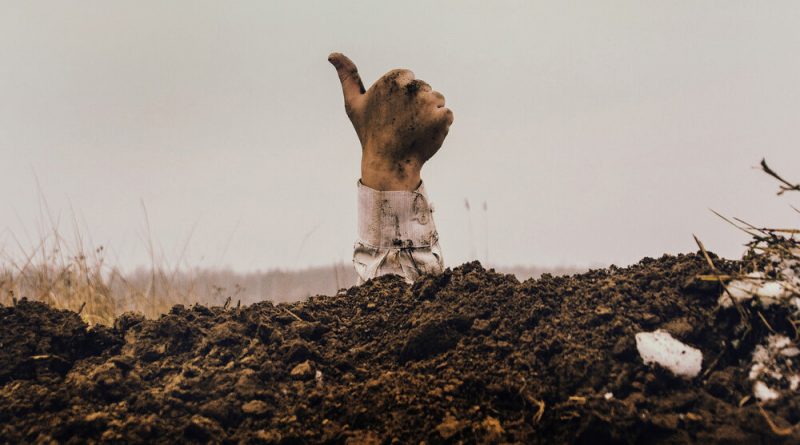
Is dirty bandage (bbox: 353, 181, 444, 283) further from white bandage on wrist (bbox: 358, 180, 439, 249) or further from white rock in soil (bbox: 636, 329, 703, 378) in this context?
white rock in soil (bbox: 636, 329, 703, 378)

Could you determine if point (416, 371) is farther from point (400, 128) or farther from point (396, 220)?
point (400, 128)

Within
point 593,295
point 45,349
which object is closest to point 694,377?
point 593,295

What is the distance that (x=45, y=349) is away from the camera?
2852mm

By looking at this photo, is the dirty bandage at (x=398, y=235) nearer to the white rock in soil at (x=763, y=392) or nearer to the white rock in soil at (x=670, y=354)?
the white rock in soil at (x=670, y=354)

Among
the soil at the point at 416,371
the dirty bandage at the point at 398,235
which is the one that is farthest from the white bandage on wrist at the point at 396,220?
the soil at the point at 416,371

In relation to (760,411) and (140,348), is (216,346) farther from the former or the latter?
(760,411)

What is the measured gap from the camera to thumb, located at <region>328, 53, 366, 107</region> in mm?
4504

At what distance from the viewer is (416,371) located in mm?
2580

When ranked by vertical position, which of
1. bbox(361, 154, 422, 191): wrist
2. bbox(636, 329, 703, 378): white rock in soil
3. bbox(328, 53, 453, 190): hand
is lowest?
bbox(636, 329, 703, 378): white rock in soil

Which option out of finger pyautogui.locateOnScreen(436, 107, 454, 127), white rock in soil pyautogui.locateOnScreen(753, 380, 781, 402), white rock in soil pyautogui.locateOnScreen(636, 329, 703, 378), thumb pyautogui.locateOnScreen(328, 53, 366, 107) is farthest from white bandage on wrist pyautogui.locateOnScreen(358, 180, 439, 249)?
white rock in soil pyautogui.locateOnScreen(753, 380, 781, 402)

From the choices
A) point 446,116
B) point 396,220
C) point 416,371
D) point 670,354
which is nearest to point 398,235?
point 396,220

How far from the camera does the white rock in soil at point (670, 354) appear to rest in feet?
8.02

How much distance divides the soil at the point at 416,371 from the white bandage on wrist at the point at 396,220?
988 millimetres

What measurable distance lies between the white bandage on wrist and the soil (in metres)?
0.99
